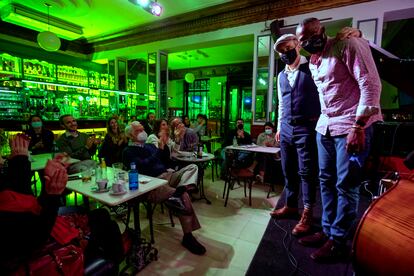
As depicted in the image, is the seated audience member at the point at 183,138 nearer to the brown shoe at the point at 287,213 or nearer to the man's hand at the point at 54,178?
the brown shoe at the point at 287,213

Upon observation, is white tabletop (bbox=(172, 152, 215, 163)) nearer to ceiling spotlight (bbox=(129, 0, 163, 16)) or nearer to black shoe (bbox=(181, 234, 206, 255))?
black shoe (bbox=(181, 234, 206, 255))

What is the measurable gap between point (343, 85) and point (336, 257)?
115 cm

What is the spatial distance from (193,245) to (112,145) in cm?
A: 230

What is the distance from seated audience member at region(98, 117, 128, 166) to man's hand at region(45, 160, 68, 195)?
98.4 inches

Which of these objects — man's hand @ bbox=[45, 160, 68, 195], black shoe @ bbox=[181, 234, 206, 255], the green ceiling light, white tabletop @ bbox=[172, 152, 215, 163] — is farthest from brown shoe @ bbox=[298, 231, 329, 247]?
the green ceiling light

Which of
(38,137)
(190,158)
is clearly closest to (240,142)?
(190,158)

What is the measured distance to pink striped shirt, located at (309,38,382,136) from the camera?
4.21 feet

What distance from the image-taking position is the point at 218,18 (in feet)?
16.9

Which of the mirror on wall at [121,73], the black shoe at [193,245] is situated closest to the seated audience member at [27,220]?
the black shoe at [193,245]

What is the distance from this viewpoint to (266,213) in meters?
3.07

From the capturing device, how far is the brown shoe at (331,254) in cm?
139

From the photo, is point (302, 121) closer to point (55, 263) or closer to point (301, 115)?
point (301, 115)

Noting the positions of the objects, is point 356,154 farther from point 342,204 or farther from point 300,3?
point 300,3

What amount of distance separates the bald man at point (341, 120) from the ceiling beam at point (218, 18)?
138 inches
